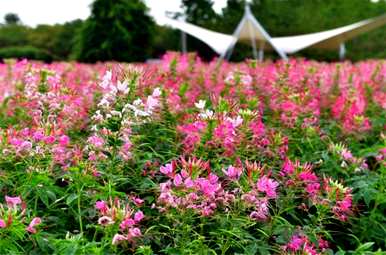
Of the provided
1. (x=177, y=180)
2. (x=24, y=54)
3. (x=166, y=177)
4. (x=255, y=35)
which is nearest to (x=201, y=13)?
(x=24, y=54)

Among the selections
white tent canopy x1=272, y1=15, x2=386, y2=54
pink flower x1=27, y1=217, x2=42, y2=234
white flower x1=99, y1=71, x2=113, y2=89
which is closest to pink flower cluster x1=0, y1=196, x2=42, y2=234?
pink flower x1=27, y1=217, x2=42, y2=234

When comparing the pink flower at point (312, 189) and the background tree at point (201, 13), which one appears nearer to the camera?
the pink flower at point (312, 189)

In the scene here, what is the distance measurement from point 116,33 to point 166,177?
64.0ft

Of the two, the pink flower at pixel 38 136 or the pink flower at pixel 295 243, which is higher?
the pink flower at pixel 38 136

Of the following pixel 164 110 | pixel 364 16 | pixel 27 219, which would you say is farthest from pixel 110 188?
pixel 364 16

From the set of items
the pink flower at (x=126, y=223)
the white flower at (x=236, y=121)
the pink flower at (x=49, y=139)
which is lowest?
the pink flower at (x=126, y=223)

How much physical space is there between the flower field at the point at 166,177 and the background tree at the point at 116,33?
1840 cm

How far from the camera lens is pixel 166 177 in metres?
2.35

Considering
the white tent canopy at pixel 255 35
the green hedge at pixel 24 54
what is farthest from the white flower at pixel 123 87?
the green hedge at pixel 24 54

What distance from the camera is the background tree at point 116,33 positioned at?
21.2 meters

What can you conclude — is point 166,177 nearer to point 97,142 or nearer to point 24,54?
point 97,142

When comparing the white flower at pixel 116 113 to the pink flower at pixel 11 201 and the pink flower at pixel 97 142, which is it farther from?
the pink flower at pixel 11 201

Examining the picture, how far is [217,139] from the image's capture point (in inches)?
82.5

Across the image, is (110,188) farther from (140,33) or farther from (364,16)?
(364,16)
